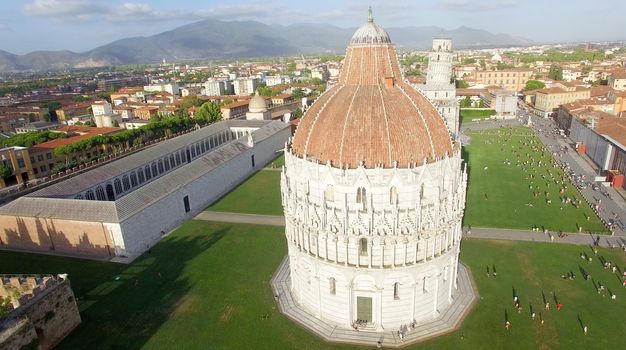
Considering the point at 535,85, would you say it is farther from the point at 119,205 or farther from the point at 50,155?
the point at 50,155

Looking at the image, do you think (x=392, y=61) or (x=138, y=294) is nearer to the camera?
Result: (x=392, y=61)

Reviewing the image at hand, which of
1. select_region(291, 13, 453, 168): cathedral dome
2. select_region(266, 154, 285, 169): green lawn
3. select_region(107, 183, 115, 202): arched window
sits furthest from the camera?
select_region(266, 154, 285, 169): green lawn

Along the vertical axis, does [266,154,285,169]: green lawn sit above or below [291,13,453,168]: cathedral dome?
below

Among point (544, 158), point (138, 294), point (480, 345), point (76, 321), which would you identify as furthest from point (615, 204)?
point (76, 321)

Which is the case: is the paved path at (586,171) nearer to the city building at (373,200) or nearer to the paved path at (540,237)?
the paved path at (540,237)

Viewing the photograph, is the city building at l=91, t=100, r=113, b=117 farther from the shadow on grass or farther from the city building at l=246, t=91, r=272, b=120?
the shadow on grass

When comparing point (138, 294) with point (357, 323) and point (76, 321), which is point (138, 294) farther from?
point (357, 323)

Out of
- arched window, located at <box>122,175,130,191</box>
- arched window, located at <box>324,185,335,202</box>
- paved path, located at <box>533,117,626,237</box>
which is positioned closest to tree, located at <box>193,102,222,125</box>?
arched window, located at <box>122,175,130,191</box>
